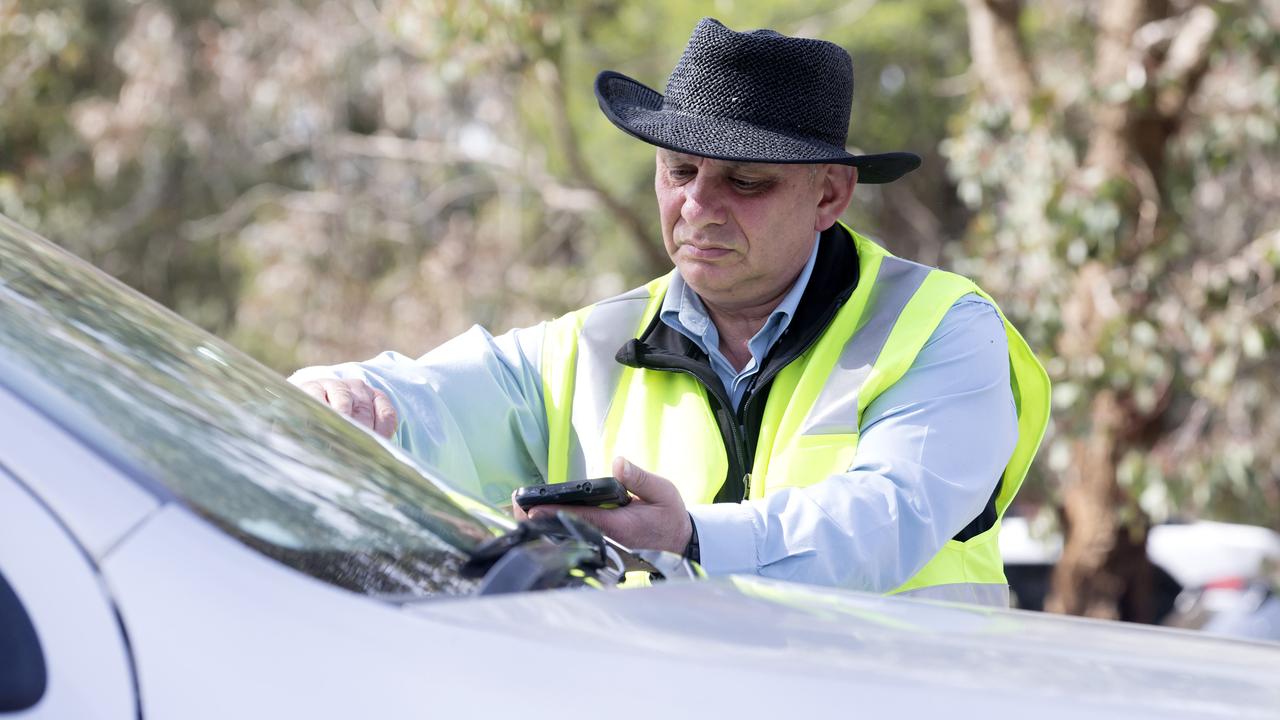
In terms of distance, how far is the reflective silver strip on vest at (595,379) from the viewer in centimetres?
283

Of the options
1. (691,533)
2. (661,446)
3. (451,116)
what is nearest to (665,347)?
(661,446)

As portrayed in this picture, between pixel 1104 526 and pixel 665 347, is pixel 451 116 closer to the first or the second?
pixel 1104 526

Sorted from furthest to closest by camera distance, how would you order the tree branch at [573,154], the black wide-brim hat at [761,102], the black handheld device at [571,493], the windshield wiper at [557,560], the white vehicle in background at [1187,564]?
the white vehicle in background at [1187,564] → the tree branch at [573,154] → the black wide-brim hat at [761,102] → the black handheld device at [571,493] → the windshield wiper at [557,560]

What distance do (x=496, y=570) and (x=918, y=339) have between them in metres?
1.27

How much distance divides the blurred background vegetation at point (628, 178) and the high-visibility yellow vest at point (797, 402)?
354 centimetres

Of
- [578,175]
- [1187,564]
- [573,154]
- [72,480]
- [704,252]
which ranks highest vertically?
[72,480]

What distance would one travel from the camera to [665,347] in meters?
2.85

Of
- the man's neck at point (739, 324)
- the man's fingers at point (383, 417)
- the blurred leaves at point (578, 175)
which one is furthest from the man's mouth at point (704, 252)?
the blurred leaves at point (578, 175)

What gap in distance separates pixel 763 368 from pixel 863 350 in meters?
0.18

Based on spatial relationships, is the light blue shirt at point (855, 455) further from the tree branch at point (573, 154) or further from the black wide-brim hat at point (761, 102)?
the tree branch at point (573, 154)

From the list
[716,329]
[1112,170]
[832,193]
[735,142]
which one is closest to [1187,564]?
[1112,170]

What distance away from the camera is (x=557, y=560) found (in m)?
1.68

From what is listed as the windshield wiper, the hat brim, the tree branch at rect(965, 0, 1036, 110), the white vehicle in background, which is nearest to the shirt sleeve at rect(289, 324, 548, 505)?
the hat brim

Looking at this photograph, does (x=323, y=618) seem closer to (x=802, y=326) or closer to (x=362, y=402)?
(x=362, y=402)
